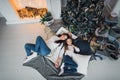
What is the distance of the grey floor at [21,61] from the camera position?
206cm

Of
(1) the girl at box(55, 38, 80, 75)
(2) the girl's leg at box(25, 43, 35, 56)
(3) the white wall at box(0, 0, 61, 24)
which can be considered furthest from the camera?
(3) the white wall at box(0, 0, 61, 24)

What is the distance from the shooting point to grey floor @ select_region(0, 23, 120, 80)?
2064 mm

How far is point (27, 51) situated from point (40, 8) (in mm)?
889

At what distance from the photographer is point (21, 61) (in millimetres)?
2242

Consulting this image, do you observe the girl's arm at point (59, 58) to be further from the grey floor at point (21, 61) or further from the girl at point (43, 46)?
the grey floor at point (21, 61)

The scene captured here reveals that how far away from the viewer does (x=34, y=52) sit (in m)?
2.19

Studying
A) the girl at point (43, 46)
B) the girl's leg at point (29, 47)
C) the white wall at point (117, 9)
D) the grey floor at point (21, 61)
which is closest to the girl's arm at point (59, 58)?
the girl at point (43, 46)

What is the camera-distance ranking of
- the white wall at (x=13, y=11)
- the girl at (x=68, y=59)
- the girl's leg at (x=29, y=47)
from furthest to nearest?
the white wall at (x=13, y=11), the girl's leg at (x=29, y=47), the girl at (x=68, y=59)

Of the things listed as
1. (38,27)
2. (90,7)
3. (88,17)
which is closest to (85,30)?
(88,17)

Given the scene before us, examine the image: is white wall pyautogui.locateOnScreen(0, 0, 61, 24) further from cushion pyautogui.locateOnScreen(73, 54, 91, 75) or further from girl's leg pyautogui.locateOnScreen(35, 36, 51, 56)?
cushion pyautogui.locateOnScreen(73, 54, 91, 75)

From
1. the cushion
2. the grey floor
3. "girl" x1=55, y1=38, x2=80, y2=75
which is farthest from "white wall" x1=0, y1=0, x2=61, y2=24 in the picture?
the cushion

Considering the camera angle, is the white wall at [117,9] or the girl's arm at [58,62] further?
the white wall at [117,9]

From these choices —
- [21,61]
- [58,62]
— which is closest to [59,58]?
[58,62]

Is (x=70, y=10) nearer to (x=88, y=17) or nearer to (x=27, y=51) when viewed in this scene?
(x=88, y=17)
